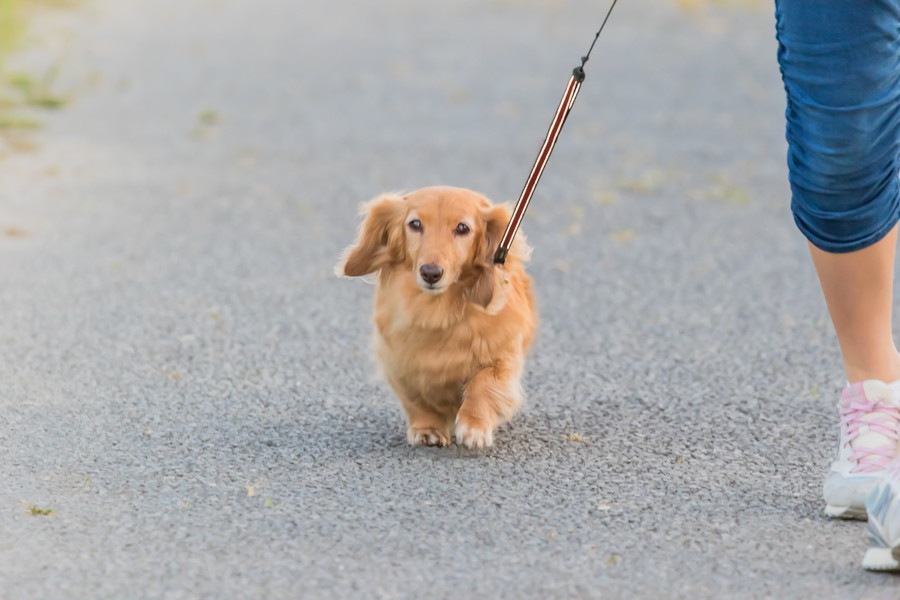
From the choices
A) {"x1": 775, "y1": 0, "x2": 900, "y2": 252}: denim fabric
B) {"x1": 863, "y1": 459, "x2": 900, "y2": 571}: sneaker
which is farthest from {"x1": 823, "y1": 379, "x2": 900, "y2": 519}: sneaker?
{"x1": 775, "y1": 0, "x2": 900, "y2": 252}: denim fabric

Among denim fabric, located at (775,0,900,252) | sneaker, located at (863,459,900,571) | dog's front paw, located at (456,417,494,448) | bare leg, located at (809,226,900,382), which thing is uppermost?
denim fabric, located at (775,0,900,252)

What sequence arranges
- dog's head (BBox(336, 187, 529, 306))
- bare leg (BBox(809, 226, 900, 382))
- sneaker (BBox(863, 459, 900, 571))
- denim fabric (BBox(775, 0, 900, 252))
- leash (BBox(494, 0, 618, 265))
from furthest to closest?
dog's head (BBox(336, 187, 529, 306))
leash (BBox(494, 0, 618, 265))
bare leg (BBox(809, 226, 900, 382))
denim fabric (BBox(775, 0, 900, 252))
sneaker (BBox(863, 459, 900, 571))

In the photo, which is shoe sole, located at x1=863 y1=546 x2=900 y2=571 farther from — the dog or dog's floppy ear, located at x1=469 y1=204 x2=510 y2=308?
dog's floppy ear, located at x1=469 y1=204 x2=510 y2=308

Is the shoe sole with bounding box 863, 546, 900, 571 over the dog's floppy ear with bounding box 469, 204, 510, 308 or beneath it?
beneath

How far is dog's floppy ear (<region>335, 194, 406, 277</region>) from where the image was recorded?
3324 millimetres

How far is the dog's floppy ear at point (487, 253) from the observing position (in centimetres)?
327

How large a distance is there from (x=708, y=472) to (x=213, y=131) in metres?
5.77

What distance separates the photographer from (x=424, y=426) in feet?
11.0

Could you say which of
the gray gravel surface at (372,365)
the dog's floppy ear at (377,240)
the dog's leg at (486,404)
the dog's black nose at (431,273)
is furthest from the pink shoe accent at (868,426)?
the dog's floppy ear at (377,240)

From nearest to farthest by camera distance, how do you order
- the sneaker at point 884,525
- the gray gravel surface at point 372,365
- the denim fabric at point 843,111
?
the sneaker at point 884,525
the gray gravel surface at point 372,365
the denim fabric at point 843,111

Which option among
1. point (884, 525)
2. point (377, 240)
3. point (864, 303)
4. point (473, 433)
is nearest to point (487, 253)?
point (377, 240)

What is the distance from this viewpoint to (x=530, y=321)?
3461 mm

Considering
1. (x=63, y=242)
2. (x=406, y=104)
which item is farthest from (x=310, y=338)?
(x=406, y=104)

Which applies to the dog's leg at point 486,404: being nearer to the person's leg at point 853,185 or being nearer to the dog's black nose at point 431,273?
the dog's black nose at point 431,273
